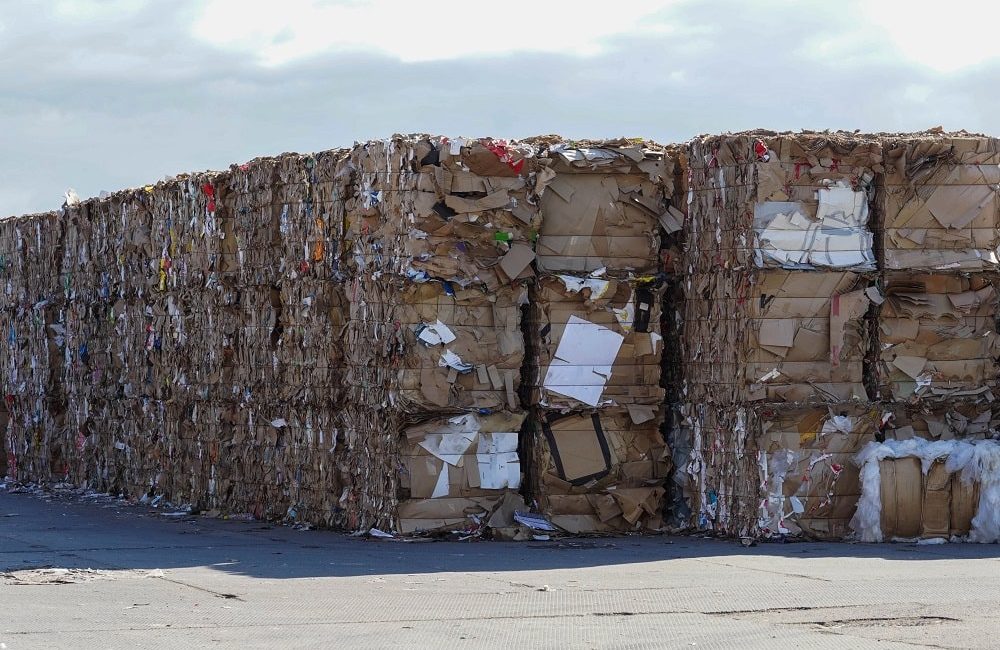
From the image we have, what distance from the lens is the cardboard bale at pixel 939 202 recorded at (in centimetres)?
1293

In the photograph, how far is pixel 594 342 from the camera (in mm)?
13312

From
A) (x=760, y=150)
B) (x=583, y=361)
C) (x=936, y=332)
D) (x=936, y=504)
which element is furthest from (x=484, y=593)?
(x=936, y=332)

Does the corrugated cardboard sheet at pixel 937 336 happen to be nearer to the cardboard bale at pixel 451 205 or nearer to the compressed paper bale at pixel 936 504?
the compressed paper bale at pixel 936 504

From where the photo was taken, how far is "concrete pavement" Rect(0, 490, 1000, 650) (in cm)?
796

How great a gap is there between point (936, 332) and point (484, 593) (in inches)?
224

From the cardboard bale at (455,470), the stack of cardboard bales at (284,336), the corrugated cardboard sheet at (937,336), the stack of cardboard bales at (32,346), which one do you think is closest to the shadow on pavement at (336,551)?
the cardboard bale at (455,470)

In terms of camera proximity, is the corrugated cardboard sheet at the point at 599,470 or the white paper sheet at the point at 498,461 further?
the corrugated cardboard sheet at the point at 599,470

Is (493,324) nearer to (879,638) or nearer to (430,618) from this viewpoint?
(430,618)

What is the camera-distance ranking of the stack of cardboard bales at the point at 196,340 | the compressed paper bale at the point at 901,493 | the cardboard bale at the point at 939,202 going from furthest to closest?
the stack of cardboard bales at the point at 196,340
the cardboard bale at the point at 939,202
the compressed paper bale at the point at 901,493

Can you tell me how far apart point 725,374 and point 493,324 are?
2124mm

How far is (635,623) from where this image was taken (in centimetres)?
839

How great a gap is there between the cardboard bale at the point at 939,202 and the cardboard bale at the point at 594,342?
2.24 meters

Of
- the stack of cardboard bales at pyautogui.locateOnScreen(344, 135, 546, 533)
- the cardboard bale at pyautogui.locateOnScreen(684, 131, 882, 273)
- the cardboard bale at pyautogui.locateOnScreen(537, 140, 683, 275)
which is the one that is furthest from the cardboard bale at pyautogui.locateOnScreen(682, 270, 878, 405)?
the stack of cardboard bales at pyautogui.locateOnScreen(344, 135, 546, 533)

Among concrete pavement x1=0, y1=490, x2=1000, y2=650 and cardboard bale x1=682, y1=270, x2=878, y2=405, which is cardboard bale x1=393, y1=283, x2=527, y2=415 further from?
cardboard bale x1=682, y1=270, x2=878, y2=405
